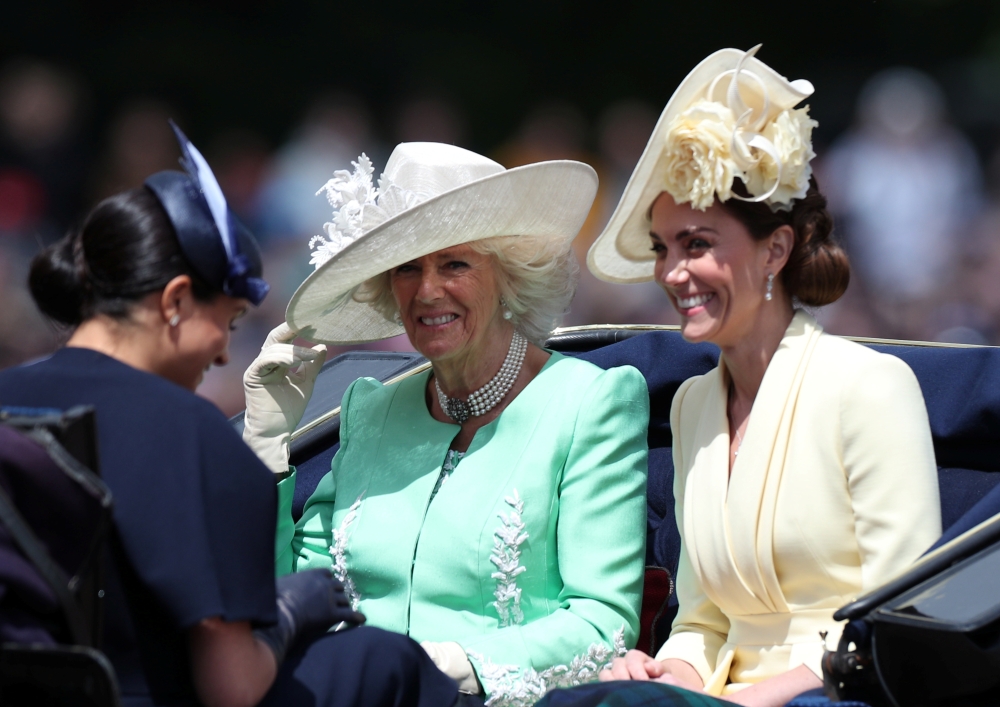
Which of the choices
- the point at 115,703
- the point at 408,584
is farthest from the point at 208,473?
the point at 408,584

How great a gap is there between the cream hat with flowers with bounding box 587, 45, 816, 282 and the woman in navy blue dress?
0.93 meters

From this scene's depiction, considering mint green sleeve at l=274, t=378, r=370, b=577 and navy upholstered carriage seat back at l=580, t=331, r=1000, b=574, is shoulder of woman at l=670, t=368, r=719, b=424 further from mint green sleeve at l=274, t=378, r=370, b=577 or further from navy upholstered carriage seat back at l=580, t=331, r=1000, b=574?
mint green sleeve at l=274, t=378, r=370, b=577

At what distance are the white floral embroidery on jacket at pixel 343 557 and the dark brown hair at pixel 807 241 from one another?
1.17 metres

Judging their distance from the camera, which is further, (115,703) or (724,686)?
(724,686)

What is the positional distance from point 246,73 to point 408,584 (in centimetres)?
398

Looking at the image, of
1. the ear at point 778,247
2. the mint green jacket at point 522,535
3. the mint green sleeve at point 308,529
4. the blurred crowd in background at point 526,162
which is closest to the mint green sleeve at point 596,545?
the mint green jacket at point 522,535

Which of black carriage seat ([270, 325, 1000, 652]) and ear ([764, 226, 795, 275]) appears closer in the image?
ear ([764, 226, 795, 275])

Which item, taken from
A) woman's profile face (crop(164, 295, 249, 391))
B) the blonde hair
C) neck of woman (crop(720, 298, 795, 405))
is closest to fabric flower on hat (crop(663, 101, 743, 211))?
neck of woman (crop(720, 298, 795, 405))

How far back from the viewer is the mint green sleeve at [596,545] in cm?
254

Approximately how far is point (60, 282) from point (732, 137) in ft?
4.30

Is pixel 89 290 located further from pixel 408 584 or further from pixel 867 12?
pixel 867 12

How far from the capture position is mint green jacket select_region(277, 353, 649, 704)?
8.42 feet

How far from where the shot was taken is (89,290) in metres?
1.90

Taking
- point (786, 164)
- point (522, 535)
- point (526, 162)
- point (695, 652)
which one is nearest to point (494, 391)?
point (522, 535)
